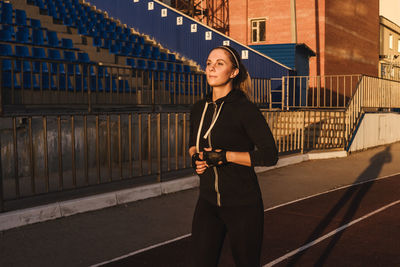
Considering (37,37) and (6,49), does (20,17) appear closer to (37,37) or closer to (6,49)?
(37,37)

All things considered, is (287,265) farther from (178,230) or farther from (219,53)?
(219,53)

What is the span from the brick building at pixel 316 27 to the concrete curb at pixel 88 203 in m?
18.3

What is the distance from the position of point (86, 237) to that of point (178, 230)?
132 cm

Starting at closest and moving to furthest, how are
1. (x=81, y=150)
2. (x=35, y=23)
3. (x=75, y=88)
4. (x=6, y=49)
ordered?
(x=75, y=88) < (x=81, y=150) < (x=6, y=49) < (x=35, y=23)

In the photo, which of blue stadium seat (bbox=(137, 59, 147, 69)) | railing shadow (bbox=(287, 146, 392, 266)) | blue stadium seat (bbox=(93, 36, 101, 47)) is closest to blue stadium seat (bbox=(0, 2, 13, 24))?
blue stadium seat (bbox=(93, 36, 101, 47))

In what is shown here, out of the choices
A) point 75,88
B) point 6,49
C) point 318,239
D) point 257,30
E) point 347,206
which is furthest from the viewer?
point 257,30

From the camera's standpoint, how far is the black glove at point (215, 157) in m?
2.78

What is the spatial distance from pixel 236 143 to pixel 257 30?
29.0 meters

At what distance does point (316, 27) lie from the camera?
28594mm

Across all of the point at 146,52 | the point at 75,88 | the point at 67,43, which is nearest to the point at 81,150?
the point at 75,88

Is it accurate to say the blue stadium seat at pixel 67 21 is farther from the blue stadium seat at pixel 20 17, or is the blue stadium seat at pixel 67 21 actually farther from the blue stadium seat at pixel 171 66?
the blue stadium seat at pixel 171 66

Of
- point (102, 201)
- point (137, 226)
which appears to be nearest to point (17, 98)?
point (102, 201)

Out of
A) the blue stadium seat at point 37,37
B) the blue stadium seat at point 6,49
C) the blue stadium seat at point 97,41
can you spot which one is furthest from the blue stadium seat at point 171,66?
the blue stadium seat at point 6,49

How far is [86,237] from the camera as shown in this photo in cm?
611
